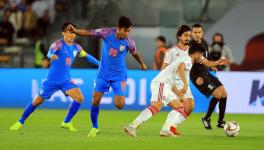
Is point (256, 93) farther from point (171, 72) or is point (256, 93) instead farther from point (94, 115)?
point (94, 115)

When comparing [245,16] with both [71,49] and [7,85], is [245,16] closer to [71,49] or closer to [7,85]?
[7,85]

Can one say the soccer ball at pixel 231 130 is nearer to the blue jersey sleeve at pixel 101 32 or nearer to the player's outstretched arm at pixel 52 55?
the blue jersey sleeve at pixel 101 32

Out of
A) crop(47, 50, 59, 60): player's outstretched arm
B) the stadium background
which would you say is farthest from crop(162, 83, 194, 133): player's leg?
the stadium background

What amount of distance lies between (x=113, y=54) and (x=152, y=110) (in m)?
1.28

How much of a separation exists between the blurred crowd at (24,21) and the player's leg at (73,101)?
1144 centimetres

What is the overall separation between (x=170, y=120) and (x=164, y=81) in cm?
67

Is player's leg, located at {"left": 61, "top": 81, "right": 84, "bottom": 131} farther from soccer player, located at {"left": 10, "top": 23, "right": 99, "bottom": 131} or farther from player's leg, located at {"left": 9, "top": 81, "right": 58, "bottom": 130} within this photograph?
player's leg, located at {"left": 9, "top": 81, "right": 58, "bottom": 130}

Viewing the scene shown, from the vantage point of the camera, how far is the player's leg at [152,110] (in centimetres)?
1379

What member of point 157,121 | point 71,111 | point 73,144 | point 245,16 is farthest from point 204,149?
point 245,16

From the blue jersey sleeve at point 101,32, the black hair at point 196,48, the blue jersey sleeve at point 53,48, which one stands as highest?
the blue jersey sleeve at point 101,32

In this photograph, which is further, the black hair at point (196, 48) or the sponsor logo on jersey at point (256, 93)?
the sponsor logo on jersey at point (256, 93)

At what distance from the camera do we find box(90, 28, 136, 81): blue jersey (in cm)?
1435

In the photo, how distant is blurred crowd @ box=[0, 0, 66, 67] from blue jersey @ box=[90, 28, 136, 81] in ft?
41.6

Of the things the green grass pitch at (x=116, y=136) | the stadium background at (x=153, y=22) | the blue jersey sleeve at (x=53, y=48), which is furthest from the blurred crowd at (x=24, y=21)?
the blue jersey sleeve at (x=53, y=48)
